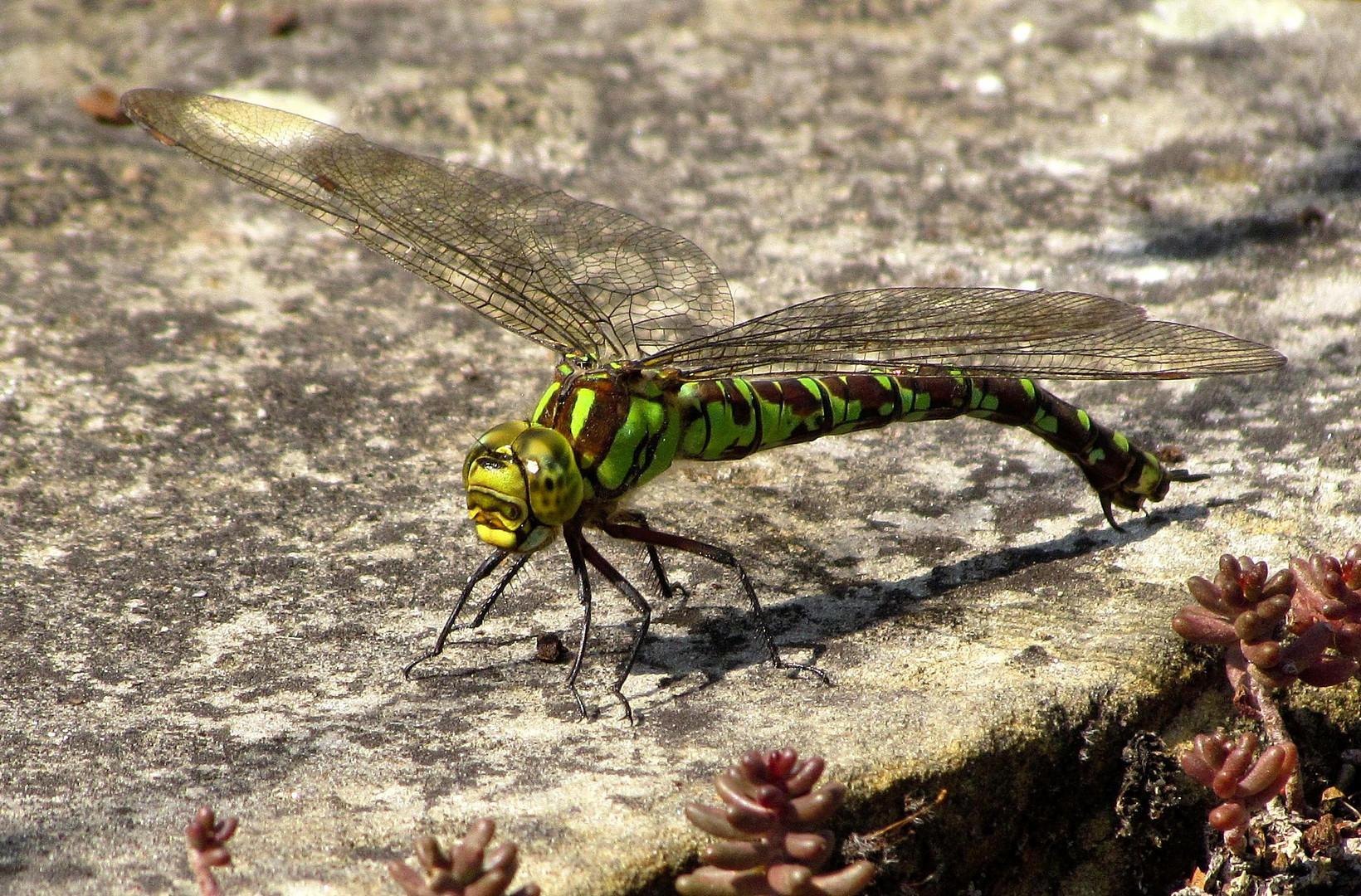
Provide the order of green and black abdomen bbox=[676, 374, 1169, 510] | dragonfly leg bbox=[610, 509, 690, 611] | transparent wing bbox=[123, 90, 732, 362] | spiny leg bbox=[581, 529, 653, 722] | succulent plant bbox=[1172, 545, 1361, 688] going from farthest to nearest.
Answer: transparent wing bbox=[123, 90, 732, 362] → green and black abdomen bbox=[676, 374, 1169, 510] → dragonfly leg bbox=[610, 509, 690, 611] → spiny leg bbox=[581, 529, 653, 722] → succulent plant bbox=[1172, 545, 1361, 688]

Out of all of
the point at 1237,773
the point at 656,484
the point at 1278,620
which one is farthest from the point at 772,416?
the point at 1237,773

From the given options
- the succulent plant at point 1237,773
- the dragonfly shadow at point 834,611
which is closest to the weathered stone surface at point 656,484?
the dragonfly shadow at point 834,611

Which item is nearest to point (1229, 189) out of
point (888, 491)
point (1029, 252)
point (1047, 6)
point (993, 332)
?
point (1029, 252)

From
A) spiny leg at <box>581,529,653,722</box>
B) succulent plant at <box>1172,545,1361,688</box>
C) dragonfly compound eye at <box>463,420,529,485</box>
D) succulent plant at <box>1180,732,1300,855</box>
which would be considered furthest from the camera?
dragonfly compound eye at <box>463,420,529,485</box>

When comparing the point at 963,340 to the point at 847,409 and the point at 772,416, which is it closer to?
the point at 847,409

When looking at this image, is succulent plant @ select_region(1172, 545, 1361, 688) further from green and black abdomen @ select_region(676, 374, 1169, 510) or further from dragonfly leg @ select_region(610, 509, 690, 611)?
dragonfly leg @ select_region(610, 509, 690, 611)

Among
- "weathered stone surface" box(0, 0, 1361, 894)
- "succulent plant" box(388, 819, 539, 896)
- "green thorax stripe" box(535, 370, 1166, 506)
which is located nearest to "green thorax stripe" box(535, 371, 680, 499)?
"green thorax stripe" box(535, 370, 1166, 506)

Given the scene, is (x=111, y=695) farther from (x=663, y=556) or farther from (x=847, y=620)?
(x=847, y=620)

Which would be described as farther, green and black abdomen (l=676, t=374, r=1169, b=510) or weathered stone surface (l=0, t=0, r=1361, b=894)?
green and black abdomen (l=676, t=374, r=1169, b=510)
